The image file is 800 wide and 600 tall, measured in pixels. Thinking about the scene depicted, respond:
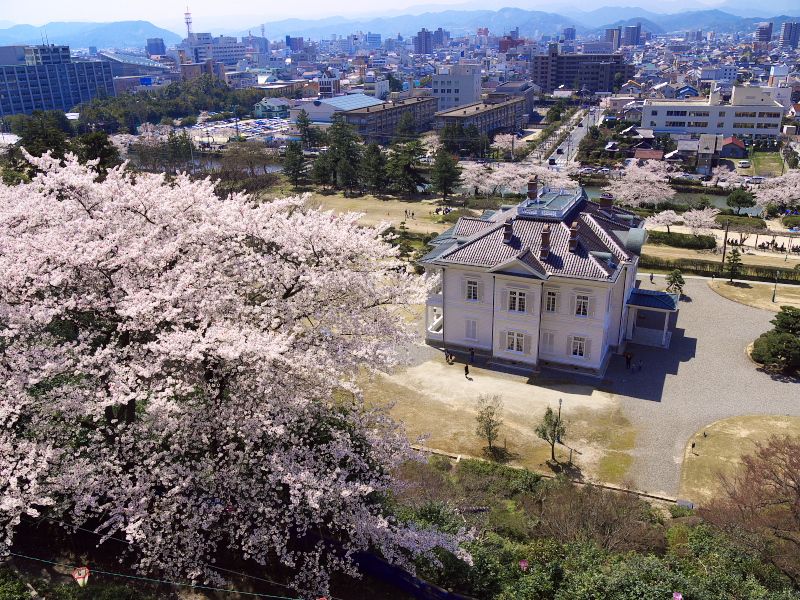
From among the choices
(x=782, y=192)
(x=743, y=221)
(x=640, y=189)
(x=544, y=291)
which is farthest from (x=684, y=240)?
(x=544, y=291)

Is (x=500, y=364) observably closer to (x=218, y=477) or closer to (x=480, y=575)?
(x=480, y=575)

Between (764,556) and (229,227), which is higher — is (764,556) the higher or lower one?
the lower one

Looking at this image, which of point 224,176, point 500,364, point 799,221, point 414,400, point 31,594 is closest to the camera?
point 31,594

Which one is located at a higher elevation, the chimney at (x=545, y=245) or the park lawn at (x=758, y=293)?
the chimney at (x=545, y=245)

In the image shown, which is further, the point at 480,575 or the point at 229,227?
the point at 229,227

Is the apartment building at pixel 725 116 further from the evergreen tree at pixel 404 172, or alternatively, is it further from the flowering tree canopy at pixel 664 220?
the flowering tree canopy at pixel 664 220

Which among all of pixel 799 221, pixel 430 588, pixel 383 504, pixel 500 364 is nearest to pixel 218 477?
pixel 383 504

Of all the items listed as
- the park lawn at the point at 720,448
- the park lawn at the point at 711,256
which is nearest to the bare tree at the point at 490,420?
the park lawn at the point at 720,448
